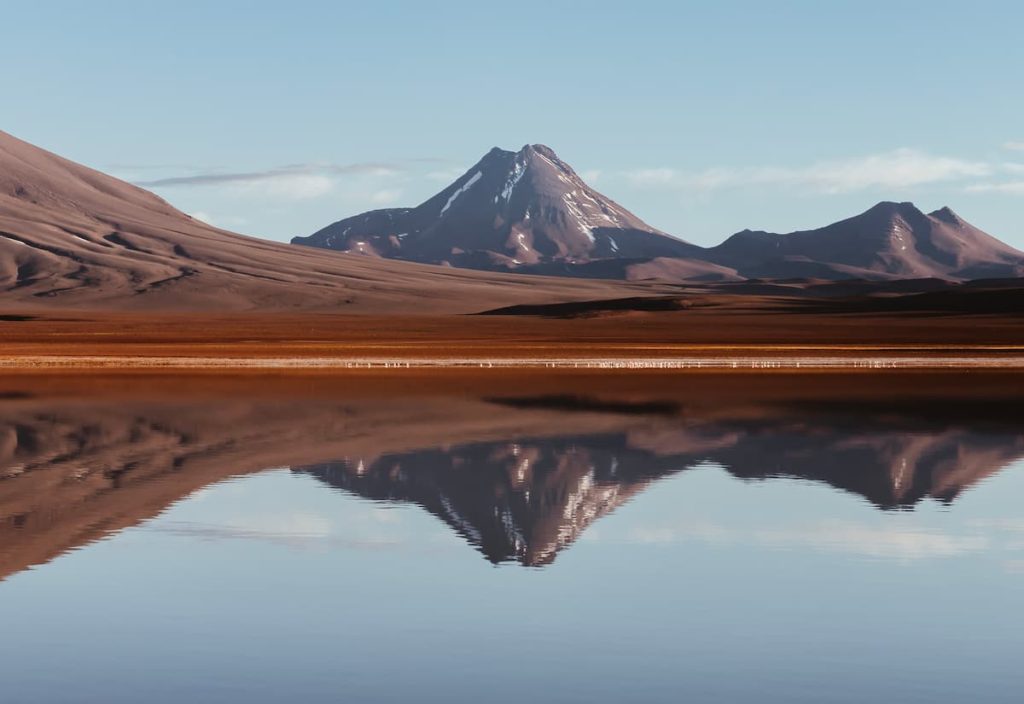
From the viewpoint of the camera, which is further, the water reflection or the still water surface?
the water reflection

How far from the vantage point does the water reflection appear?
19656mm

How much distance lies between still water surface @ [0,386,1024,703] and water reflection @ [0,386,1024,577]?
121 millimetres

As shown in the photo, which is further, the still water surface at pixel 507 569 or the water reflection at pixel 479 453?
the water reflection at pixel 479 453

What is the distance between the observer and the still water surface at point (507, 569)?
1169 cm

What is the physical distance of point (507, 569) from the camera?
631 inches

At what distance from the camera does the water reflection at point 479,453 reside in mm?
19656

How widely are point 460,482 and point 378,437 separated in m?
7.32

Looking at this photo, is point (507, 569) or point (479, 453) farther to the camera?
point (479, 453)

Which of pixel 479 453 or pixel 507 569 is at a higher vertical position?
pixel 479 453

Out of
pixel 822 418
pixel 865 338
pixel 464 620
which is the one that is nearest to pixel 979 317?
pixel 865 338

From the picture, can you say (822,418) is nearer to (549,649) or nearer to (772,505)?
(772,505)

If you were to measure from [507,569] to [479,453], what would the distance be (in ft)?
37.0

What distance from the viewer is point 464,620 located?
44.4 feet

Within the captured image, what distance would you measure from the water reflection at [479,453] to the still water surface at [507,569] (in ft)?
0.40
